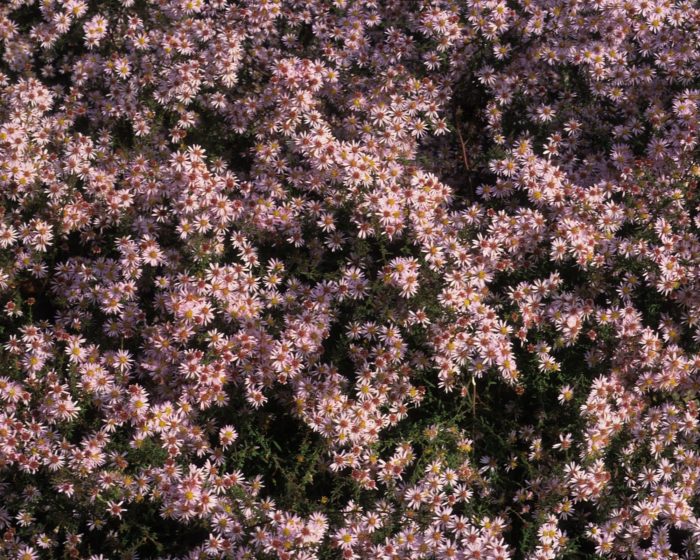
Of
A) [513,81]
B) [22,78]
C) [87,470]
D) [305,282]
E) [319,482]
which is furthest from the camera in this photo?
[22,78]

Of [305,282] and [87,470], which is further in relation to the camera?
[305,282]

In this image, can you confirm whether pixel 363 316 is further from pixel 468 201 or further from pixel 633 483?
pixel 633 483

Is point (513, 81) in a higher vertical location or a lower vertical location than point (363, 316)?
higher

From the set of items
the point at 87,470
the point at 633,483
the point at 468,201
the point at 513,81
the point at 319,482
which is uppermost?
the point at 513,81

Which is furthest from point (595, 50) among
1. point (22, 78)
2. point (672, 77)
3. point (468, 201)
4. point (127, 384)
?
point (22, 78)

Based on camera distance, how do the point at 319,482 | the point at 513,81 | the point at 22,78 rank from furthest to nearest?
the point at 22,78 < the point at 513,81 < the point at 319,482

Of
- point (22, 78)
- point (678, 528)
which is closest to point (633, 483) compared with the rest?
point (678, 528)
